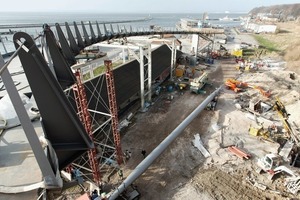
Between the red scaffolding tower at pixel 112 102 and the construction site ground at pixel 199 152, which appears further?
the construction site ground at pixel 199 152

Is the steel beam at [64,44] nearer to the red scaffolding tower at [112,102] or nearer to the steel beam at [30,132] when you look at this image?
the red scaffolding tower at [112,102]

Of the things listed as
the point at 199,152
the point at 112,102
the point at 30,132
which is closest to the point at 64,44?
the point at 112,102

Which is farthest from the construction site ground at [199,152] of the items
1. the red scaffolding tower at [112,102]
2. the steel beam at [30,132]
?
the steel beam at [30,132]

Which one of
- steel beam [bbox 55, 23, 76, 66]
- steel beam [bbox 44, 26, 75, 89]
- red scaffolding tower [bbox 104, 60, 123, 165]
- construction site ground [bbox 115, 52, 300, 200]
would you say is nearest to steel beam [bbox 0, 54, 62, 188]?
steel beam [bbox 44, 26, 75, 89]

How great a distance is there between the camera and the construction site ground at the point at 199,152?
18203 mm

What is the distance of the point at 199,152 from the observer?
892 inches

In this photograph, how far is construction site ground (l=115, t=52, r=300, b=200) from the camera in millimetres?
18203

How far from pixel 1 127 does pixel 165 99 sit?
75.8 feet

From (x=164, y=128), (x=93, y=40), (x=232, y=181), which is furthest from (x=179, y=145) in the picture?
(x=93, y=40)

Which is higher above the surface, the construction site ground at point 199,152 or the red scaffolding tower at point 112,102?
the red scaffolding tower at point 112,102

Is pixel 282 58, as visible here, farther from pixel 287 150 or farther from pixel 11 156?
pixel 11 156

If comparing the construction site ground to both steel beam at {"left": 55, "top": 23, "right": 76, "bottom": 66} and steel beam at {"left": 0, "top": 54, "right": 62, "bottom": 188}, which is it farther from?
steel beam at {"left": 0, "top": 54, "right": 62, "bottom": 188}

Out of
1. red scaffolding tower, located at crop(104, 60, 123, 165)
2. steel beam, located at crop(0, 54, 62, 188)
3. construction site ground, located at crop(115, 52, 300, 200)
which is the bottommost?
construction site ground, located at crop(115, 52, 300, 200)

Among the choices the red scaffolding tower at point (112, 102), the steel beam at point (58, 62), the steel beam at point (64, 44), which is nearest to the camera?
the steel beam at point (58, 62)
